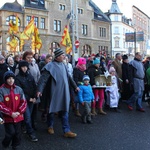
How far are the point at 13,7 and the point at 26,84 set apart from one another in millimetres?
37221

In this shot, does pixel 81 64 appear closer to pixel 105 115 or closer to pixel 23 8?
pixel 105 115

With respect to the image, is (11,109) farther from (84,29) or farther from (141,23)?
(141,23)

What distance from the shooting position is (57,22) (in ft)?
152

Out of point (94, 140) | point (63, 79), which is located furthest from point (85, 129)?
point (63, 79)

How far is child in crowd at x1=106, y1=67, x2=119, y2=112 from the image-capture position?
9.18 m

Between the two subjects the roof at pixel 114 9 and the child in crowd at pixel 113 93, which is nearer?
the child in crowd at pixel 113 93

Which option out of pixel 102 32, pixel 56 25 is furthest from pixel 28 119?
pixel 102 32

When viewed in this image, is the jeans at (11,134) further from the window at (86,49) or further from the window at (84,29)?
the window at (84,29)

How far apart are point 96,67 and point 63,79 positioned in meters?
2.94

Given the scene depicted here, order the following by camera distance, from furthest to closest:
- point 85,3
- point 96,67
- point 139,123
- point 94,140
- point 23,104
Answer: point 85,3 < point 96,67 < point 139,123 < point 94,140 < point 23,104

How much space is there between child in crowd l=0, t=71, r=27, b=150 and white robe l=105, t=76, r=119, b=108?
4.78 m

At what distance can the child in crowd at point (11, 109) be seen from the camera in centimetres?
474

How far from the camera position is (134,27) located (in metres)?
79.1

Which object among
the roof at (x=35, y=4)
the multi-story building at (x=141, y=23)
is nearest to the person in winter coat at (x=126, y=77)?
the roof at (x=35, y=4)
